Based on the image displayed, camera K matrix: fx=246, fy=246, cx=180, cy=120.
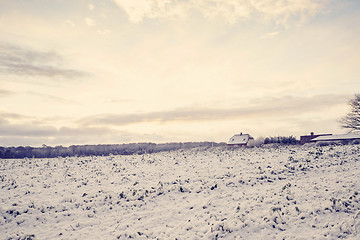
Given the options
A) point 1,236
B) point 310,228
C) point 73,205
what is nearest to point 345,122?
point 310,228

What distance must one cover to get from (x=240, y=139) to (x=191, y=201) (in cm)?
6798

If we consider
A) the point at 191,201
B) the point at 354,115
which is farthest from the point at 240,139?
the point at 191,201

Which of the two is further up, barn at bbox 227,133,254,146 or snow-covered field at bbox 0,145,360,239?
barn at bbox 227,133,254,146

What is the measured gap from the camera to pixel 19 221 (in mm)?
12711

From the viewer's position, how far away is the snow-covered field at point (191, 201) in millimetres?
10617

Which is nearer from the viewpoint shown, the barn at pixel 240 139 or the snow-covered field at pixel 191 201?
the snow-covered field at pixel 191 201

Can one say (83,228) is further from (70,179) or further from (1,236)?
(70,179)

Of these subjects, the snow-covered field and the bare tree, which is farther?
the bare tree

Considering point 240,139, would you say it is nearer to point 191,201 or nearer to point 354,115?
point 354,115

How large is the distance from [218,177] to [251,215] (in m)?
6.25

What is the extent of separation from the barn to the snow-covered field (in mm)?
55597

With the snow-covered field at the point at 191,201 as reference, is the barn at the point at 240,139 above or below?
above

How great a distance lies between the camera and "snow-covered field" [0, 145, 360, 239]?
1062cm

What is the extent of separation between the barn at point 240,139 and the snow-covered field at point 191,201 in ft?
182
